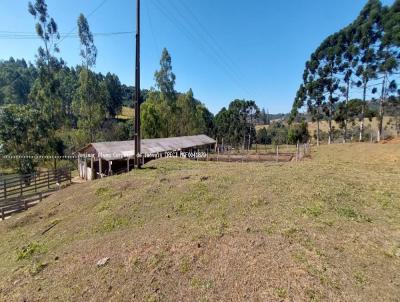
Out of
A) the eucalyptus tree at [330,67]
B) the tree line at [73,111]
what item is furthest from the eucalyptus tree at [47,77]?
the eucalyptus tree at [330,67]

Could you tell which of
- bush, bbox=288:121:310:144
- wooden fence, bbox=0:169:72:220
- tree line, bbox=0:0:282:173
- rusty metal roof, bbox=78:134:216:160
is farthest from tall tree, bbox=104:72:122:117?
wooden fence, bbox=0:169:72:220

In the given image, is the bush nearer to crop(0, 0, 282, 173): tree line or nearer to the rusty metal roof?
crop(0, 0, 282, 173): tree line

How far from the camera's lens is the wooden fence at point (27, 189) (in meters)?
13.0

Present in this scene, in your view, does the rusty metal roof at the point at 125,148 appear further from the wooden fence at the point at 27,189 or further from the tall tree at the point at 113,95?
the tall tree at the point at 113,95

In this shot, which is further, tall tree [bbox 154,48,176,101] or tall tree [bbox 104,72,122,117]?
tall tree [bbox 104,72,122,117]

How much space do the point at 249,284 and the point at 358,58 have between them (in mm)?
38208

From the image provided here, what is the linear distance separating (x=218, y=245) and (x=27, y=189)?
1896 centimetres

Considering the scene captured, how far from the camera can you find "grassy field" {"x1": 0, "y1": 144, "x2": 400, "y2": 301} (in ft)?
12.9

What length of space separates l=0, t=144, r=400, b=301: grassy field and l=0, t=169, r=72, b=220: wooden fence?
413cm

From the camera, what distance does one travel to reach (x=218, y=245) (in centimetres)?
503

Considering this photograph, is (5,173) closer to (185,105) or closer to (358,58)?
(185,105)

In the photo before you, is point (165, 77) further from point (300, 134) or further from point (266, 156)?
point (300, 134)

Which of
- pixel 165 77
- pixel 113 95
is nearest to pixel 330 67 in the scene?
pixel 165 77

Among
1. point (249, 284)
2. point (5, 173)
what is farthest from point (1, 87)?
point (249, 284)
